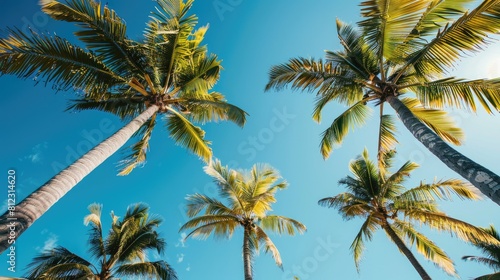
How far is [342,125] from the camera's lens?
949 cm

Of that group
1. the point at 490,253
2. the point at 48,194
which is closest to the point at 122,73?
the point at 48,194

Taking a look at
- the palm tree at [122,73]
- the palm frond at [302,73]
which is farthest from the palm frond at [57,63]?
the palm frond at [302,73]

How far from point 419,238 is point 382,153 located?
188 inches

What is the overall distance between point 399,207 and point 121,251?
11551 millimetres

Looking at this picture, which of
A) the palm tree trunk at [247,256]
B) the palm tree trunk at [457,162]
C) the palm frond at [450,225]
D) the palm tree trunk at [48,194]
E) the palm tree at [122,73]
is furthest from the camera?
the palm tree trunk at [247,256]

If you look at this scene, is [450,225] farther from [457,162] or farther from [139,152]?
[139,152]

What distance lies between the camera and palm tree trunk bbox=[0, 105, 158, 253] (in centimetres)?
357

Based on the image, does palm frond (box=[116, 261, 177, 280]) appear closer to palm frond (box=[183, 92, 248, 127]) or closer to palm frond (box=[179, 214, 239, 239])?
palm frond (box=[179, 214, 239, 239])

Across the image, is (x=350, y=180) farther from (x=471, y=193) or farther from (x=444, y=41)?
(x=444, y=41)

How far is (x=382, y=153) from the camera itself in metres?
9.77

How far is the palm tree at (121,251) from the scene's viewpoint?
36.1 feet

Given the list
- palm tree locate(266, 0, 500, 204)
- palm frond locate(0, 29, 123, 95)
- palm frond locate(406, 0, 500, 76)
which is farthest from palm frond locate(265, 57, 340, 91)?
palm frond locate(0, 29, 123, 95)

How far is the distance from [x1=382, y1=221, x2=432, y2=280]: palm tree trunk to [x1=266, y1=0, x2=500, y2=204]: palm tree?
4.71 m

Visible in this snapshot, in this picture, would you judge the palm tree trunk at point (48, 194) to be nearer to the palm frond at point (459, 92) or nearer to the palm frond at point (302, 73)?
the palm frond at point (302, 73)
